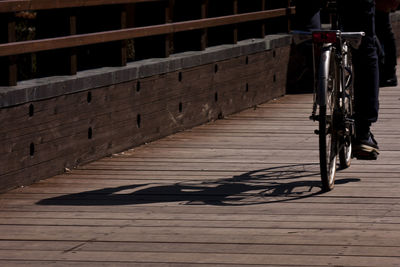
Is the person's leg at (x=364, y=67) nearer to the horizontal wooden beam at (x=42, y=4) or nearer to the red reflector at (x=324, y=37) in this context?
the red reflector at (x=324, y=37)

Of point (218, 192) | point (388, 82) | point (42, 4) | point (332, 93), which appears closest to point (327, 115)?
point (332, 93)

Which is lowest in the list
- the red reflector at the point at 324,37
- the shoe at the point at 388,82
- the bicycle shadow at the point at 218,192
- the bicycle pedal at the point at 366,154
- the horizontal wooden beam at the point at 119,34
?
the shoe at the point at 388,82

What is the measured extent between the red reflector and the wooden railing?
6.13ft

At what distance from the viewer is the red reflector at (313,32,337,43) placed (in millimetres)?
6977

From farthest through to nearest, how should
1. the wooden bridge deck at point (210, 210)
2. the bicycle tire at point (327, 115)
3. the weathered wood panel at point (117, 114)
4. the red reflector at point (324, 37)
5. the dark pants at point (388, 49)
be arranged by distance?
the dark pants at point (388, 49)
the weathered wood panel at point (117, 114)
the red reflector at point (324, 37)
the bicycle tire at point (327, 115)
the wooden bridge deck at point (210, 210)

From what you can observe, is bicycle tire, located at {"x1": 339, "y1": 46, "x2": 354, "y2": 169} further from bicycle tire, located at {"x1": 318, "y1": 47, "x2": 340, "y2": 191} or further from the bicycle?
bicycle tire, located at {"x1": 318, "y1": 47, "x2": 340, "y2": 191}

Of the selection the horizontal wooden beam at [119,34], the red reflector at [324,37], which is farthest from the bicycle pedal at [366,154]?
the horizontal wooden beam at [119,34]

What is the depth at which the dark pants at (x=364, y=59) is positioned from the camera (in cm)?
736

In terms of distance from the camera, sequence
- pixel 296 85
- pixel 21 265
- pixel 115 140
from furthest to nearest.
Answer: pixel 296 85
pixel 115 140
pixel 21 265

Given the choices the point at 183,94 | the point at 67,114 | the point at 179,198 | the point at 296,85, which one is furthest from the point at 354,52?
the point at 296,85

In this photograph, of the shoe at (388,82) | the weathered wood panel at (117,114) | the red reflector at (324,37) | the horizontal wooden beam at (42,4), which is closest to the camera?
the red reflector at (324,37)

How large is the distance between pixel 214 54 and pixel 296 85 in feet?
9.31

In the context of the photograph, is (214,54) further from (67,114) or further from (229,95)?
(67,114)

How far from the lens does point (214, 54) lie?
11.0m
